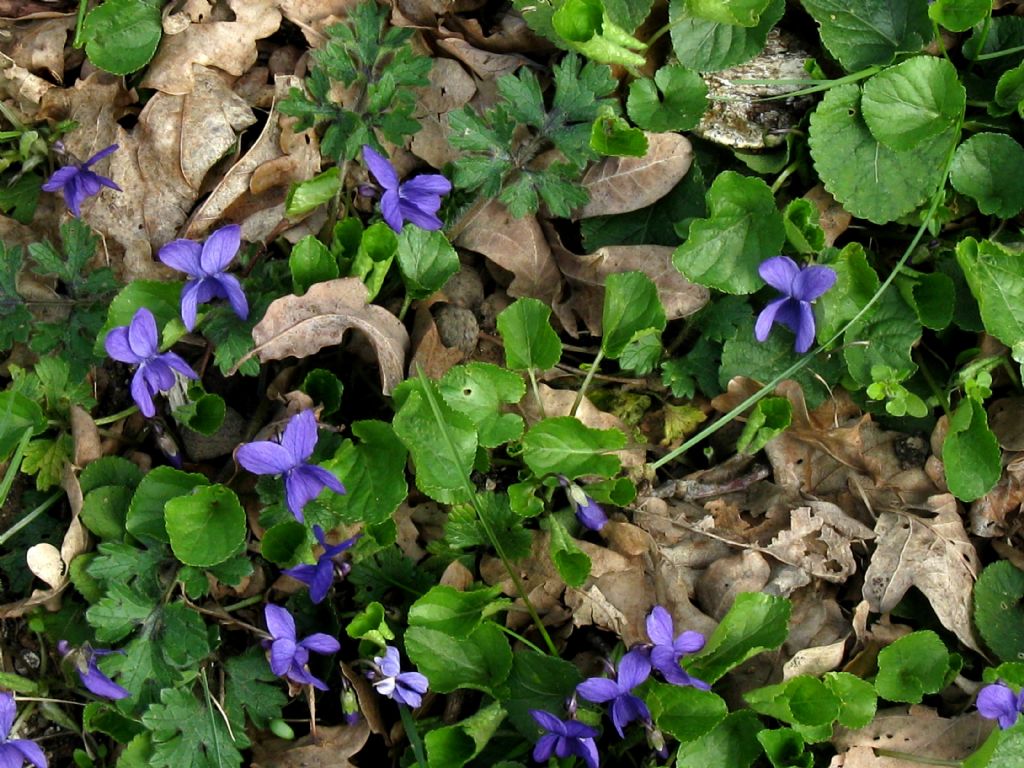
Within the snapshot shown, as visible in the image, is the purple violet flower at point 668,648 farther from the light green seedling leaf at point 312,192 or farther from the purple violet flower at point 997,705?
the light green seedling leaf at point 312,192

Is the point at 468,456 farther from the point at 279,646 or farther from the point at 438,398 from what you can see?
the point at 279,646

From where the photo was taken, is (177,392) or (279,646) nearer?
(279,646)

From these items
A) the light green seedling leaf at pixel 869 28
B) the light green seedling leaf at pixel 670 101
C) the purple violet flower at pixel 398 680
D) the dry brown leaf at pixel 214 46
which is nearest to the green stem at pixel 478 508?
the purple violet flower at pixel 398 680

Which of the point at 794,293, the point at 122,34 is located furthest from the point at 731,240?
the point at 122,34

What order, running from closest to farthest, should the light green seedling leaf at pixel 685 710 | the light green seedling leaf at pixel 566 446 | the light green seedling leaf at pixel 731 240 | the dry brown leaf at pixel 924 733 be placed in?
1. the light green seedling leaf at pixel 685 710
2. the light green seedling leaf at pixel 566 446
3. the dry brown leaf at pixel 924 733
4. the light green seedling leaf at pixel 731 240

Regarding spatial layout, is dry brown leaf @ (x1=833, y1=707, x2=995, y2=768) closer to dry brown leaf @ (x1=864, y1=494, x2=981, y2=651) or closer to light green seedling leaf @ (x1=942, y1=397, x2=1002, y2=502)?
dry brown leaf @ (x1=864, y1=494, x2=981, y2=651)

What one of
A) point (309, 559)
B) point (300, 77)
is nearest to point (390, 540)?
point (309, 559)
